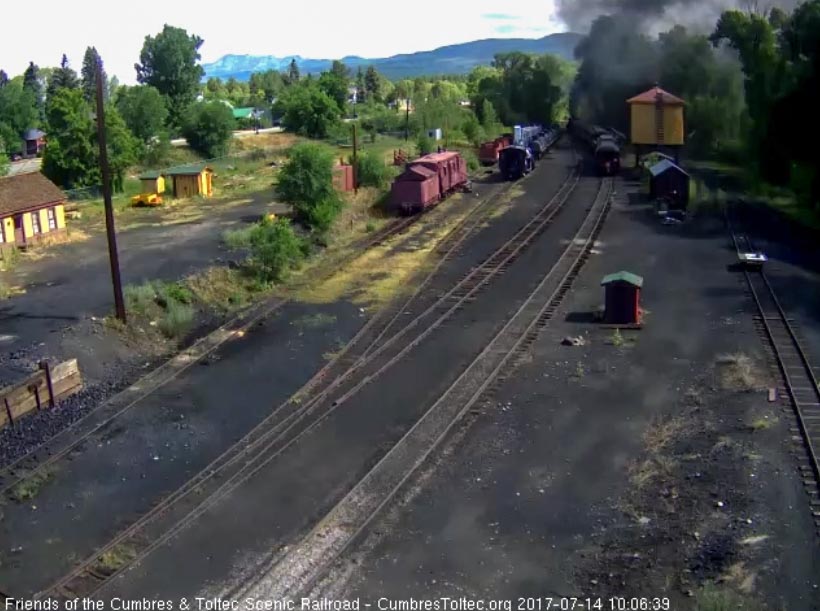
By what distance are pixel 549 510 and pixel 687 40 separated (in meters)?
60.7

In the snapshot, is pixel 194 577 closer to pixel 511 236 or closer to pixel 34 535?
pixel 34 535

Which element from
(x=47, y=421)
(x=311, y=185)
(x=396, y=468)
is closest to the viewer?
(x=396, y=468)

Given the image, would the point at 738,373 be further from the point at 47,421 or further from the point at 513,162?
the point at 513,162

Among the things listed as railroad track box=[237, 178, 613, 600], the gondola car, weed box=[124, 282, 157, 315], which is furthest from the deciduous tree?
railroad track box=[237, 178, 613, 600]

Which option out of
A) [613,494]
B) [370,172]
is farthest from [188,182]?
[613,494]

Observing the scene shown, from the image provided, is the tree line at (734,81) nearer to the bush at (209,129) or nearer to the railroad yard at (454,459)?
the railroad yard at (454,459)

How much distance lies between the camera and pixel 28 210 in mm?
32344

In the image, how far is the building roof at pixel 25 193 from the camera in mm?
31828

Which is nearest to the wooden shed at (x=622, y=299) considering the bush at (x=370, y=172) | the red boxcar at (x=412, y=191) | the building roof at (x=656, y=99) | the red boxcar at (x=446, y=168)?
the red boxcar at (x=412, y=191)

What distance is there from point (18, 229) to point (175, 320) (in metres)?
12.6

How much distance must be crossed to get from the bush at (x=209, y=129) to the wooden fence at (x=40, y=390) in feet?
169

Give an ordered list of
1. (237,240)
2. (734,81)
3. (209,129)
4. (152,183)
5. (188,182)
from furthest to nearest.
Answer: (209,129)
(734,81)
(188,182)
(152,183)
(237,240)

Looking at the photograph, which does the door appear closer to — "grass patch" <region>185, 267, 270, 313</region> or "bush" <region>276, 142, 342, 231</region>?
"grass patch" <region>185, 267, 270, 313</region>

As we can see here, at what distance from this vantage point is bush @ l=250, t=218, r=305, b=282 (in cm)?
2770
